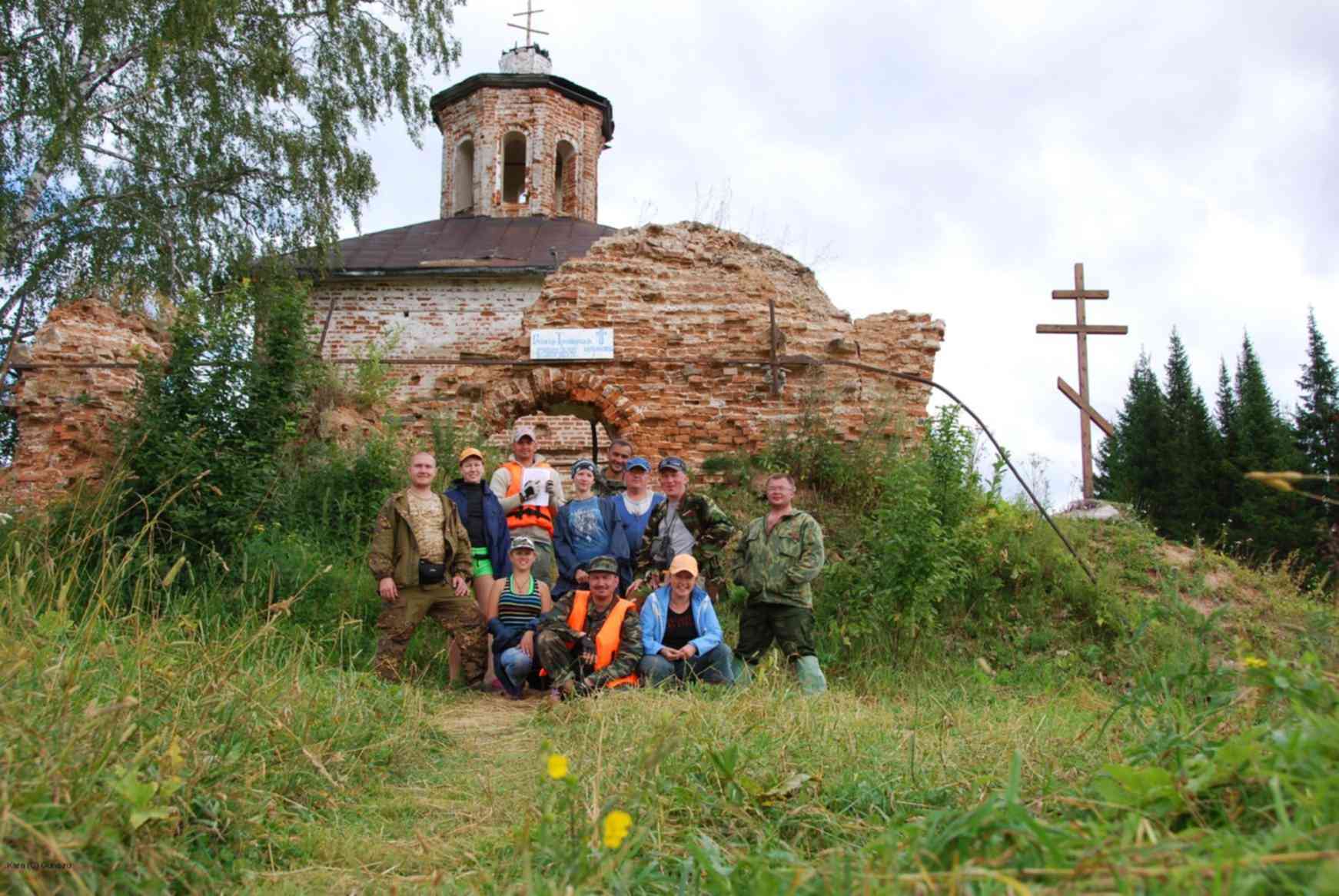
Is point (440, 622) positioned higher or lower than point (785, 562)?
lower

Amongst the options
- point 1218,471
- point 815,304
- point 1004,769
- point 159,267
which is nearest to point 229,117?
point 159,267

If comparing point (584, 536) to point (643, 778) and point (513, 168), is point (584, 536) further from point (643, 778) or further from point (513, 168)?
point (513, 168)

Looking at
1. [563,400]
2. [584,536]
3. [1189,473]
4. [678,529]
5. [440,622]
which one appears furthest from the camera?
[1189,473]

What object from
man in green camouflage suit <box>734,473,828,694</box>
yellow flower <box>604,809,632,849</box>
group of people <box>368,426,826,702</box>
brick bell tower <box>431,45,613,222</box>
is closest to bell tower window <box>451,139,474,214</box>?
brick bell tower <box>431,45,613,222</box>

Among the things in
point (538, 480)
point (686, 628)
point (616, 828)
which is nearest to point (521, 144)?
point (538, 480)

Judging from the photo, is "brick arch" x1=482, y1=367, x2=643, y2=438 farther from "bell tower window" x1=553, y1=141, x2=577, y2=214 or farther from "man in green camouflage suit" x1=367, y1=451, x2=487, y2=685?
"bell tower window" x1=553, y1=141, x2=577, y2=214

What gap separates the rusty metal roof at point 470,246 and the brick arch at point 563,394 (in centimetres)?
744

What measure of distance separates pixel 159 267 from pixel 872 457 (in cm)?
914

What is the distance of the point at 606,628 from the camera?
5.72m

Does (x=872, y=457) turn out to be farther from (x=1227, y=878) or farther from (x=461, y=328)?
(x=461, y=328)

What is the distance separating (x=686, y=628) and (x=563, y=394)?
4.70 meters

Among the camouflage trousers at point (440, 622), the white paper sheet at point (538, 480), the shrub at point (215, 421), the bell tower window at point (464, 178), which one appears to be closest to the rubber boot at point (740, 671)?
the camouflage trousers at point (440, 622)

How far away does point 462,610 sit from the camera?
20.6 feet

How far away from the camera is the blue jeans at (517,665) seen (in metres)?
5.97
